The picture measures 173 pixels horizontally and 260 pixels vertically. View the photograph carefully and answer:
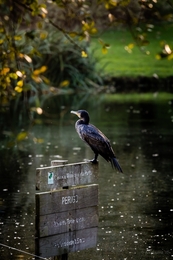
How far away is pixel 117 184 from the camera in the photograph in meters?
16.2

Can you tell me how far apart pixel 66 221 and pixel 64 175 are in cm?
50

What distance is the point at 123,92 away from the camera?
35.7 meters

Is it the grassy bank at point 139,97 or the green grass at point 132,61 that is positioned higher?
the grassy bank at point 139,97

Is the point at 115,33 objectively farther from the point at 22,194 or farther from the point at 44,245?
the point at 44,245

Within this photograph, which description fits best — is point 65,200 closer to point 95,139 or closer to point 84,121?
point 95,139

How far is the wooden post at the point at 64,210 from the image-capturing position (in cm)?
936

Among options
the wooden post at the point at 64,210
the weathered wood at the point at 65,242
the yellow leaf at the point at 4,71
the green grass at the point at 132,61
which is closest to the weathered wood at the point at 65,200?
the wooden post at the point at 64,210

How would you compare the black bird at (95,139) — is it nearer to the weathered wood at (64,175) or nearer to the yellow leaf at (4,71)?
the weathered wood at (64,175)

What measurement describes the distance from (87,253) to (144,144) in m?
10.6

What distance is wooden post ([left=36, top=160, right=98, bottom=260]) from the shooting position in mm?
9359

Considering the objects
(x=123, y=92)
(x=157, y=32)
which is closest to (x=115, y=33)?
(x=157, y=32)

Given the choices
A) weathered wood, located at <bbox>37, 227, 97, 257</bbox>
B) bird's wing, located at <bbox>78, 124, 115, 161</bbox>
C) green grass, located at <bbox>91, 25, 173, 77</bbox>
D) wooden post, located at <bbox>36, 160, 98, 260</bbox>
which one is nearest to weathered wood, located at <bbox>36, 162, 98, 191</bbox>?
wooden post, located at <bbox>36, 160, 98, 260</bbox>

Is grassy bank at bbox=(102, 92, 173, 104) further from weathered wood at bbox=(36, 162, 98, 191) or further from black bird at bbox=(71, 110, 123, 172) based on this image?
weathered wood at bbox=(36, 162, 98, 191)

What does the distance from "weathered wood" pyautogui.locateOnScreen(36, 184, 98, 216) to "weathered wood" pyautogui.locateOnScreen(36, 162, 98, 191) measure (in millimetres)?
79
